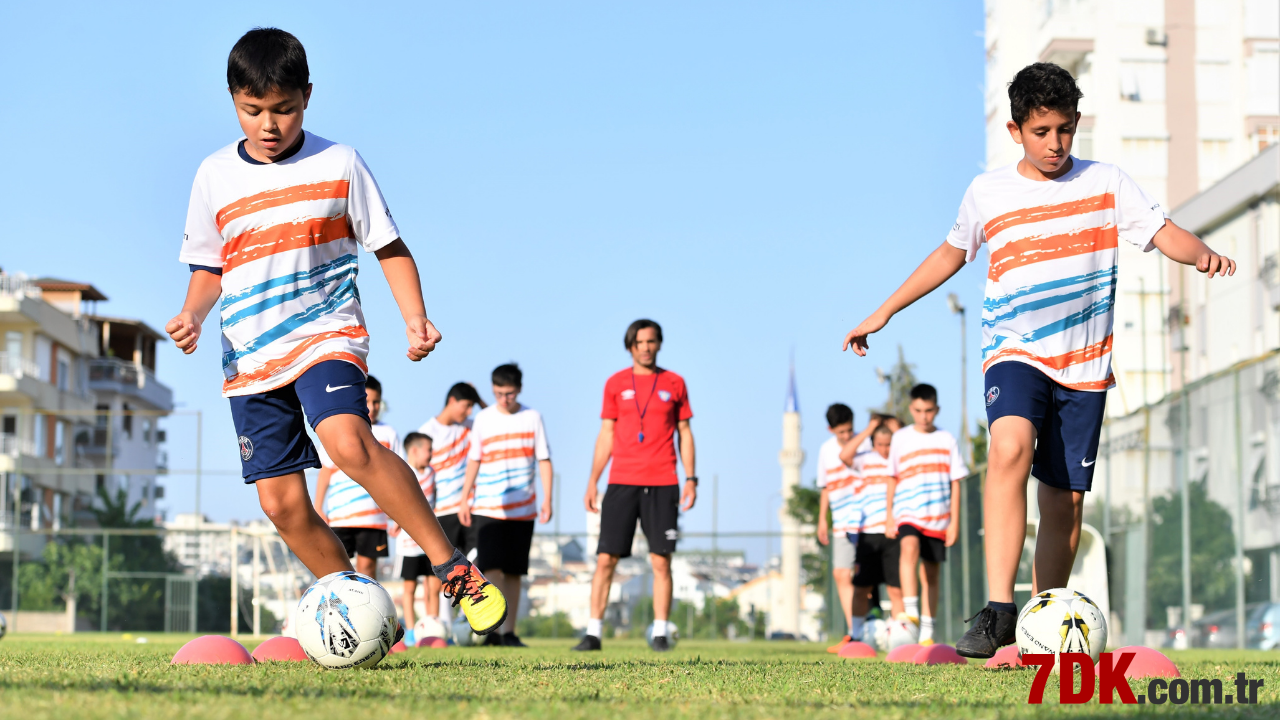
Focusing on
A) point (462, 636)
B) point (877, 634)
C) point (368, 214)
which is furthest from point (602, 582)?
point (368, 214)

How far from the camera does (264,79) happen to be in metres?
4.92

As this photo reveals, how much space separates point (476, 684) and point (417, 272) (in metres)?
1.75

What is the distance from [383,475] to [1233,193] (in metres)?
43.8

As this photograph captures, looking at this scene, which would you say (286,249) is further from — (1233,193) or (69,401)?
(69,401)

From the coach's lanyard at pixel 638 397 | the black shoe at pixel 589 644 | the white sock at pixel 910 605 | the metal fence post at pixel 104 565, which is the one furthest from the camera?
the metal fence post at pixel 104 565

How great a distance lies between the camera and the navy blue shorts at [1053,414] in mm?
5418

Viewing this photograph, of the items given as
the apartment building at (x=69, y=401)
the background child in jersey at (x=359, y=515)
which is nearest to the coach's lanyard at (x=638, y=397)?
the background child in jersey at (x=359, y=515)

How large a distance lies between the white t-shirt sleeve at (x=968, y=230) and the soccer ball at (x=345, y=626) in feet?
9.13

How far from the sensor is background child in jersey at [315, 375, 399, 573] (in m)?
11.4

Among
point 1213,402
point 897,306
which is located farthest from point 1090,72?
point 897,306

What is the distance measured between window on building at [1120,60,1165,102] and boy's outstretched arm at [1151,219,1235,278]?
51916 mm

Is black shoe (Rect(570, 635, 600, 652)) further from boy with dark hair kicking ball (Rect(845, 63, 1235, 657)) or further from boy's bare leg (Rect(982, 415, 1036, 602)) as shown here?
boy's bare leg (Rect(982, 415, 1036, 602))

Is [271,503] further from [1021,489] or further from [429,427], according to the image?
[429,427]

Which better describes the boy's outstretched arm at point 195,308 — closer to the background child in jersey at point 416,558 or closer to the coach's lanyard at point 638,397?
the coach's lanyard at point 638,397
